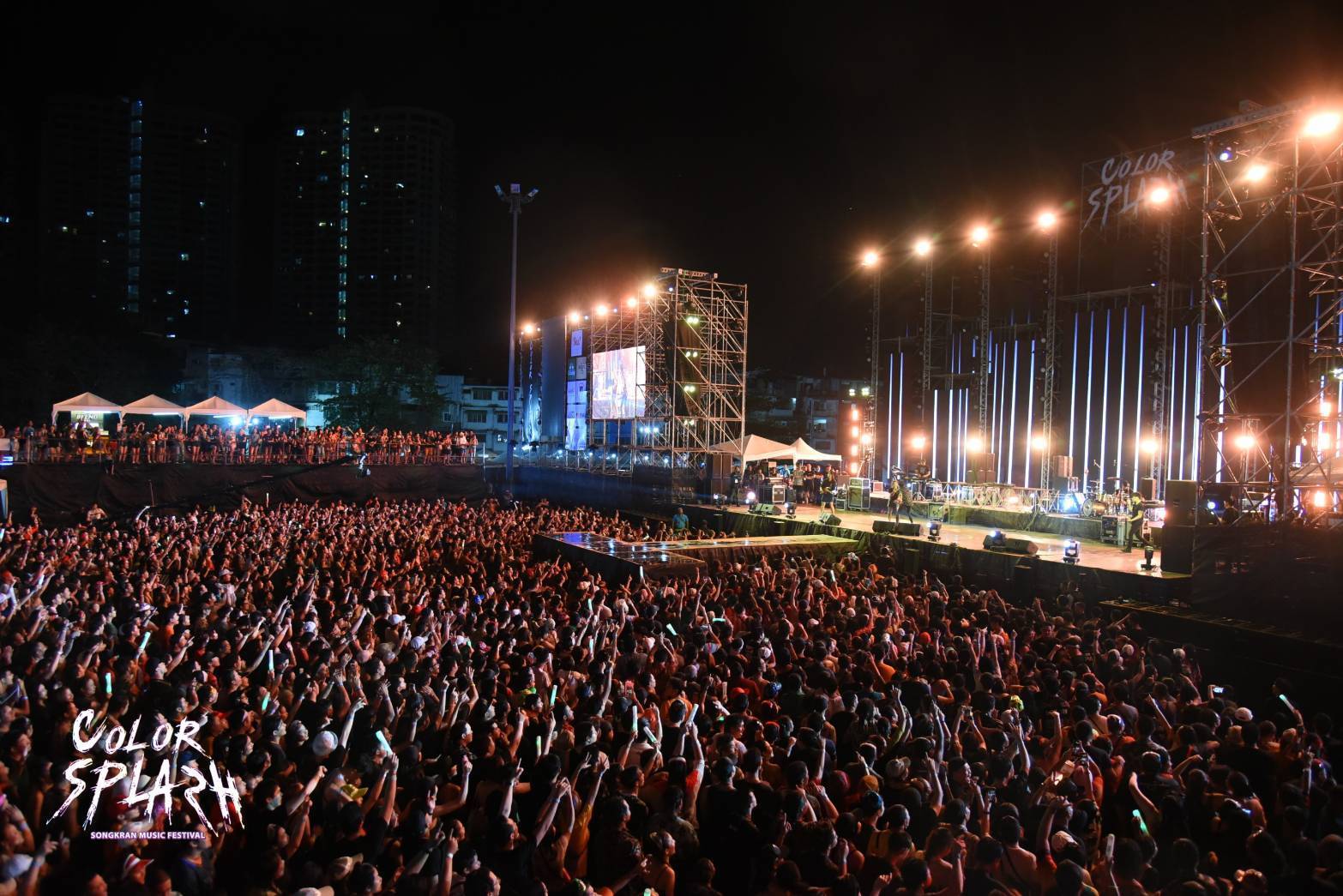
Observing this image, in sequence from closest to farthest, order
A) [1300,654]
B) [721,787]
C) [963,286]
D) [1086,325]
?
[721,787], [1300,654], [1086,325], [963,286]

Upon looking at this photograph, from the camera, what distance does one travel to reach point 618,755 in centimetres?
539

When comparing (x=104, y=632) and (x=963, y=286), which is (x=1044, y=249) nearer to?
(x=963, y=286)

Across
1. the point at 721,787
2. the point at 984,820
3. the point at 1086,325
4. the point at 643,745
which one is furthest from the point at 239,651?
the point at 1086,325

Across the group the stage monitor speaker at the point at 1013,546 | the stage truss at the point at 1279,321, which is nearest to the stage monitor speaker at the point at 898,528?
the stage monitor speaker at the point at 1013,546

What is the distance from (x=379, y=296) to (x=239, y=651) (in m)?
82.6

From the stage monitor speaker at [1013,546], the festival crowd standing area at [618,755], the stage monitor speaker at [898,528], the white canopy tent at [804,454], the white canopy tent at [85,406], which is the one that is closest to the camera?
the festival crowd standing area at [618,755]

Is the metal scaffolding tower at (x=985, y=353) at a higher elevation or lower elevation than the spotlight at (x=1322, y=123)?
lower

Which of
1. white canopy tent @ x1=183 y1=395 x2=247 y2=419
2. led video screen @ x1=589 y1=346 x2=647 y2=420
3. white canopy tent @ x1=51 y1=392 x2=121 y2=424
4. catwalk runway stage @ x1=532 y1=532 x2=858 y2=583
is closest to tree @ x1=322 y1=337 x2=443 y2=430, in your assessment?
led video screen @ x1=589 y1=346 x2=647 y2=420

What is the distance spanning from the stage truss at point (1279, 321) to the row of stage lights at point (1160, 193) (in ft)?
0.19

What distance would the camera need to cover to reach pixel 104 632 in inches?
299

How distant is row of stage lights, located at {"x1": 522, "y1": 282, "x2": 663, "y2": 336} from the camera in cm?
2875

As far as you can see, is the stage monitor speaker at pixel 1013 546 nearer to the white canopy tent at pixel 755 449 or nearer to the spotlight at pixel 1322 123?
the spotlight at pixel 1322 123

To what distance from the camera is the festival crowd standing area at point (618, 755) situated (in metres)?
4.01

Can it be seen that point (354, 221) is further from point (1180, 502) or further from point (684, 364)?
point (1180, 502)
